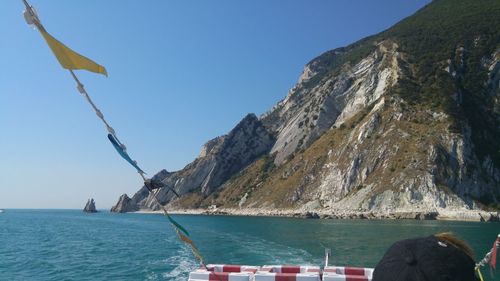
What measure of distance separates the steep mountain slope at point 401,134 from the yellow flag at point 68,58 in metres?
104

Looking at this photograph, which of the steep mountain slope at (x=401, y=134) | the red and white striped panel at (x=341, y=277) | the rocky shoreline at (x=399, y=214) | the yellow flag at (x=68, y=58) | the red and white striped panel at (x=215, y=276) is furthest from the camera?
the steep mountain slope at (x=401, y=134)

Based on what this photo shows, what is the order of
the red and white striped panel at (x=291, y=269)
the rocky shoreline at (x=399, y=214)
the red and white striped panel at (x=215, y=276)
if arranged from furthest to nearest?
the rocky shoreline at (x=399, y=214), the red and white striped panel at (x=291, y=269), the red and white striped panel at (x=215, y=276)

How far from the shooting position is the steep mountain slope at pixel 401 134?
109375mm

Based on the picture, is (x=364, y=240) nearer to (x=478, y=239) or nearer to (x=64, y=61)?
(x=478, y=239)

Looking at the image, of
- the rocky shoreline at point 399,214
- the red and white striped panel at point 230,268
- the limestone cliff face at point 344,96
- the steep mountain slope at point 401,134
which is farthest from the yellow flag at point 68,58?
the limestone cliff face at point 344,96

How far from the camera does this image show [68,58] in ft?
18.3

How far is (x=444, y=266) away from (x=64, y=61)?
472 centimetres

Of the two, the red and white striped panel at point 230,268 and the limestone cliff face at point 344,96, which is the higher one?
the limestone cliff face at point 344,96

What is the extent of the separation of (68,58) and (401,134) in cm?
12418

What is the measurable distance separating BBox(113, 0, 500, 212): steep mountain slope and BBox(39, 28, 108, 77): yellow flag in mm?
103734

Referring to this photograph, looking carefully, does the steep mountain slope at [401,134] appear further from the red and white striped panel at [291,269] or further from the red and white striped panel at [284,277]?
the red and white striped panel at [284,277]

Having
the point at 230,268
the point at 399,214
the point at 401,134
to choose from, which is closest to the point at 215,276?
the point at 230,268

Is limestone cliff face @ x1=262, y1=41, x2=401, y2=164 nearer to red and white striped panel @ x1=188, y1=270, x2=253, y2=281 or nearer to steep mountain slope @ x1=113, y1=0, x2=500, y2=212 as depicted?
steep mountain slope @ x1=113, y1=0, x2=500, y2=212

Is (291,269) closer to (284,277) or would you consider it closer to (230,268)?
(284,277)
